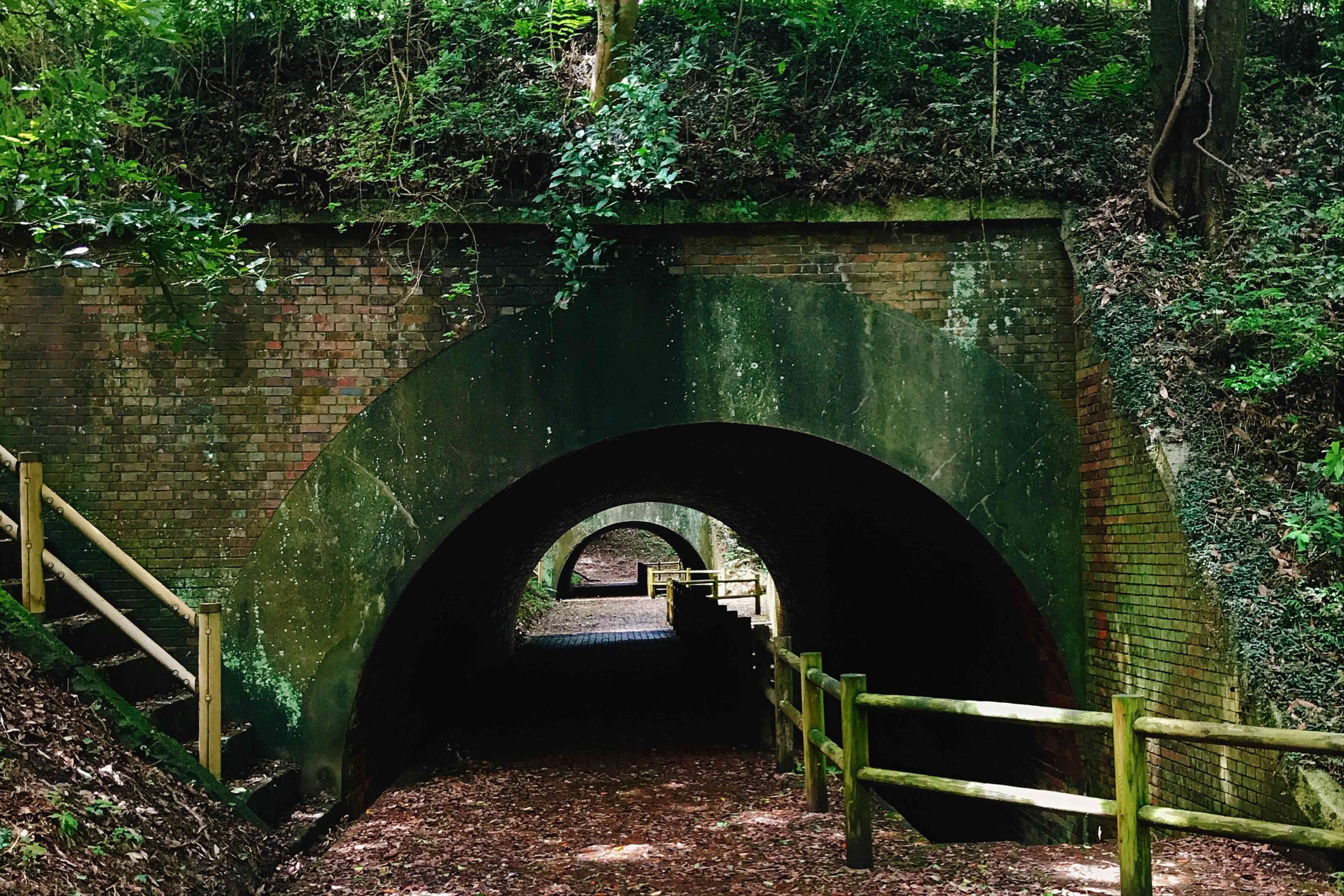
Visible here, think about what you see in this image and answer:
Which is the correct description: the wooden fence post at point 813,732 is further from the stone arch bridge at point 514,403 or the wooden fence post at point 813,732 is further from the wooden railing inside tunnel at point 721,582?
the wooden railing inside tunnel at point 721,582

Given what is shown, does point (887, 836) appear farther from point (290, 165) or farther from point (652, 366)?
point (290, 165)

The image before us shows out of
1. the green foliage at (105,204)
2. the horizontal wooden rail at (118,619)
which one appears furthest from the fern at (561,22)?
the horizontal wooden rail at (118,619)

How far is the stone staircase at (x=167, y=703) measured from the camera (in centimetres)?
608

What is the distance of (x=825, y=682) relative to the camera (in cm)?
614

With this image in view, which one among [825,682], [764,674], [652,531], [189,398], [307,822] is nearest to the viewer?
[825,682]

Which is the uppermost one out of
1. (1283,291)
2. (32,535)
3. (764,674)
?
(1283,291)

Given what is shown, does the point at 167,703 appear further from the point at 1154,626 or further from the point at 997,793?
the point at 1154,626

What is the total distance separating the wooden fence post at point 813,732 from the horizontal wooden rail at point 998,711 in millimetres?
1005

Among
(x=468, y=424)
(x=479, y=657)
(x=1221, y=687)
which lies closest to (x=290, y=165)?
(x=468, y=424)

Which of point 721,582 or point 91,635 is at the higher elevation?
point 91,635

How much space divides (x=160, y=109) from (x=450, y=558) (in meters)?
3.91

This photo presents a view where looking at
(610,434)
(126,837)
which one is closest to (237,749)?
(126,837)

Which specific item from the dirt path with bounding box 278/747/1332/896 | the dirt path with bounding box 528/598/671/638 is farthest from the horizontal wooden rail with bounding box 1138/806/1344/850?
the dirt path with bounding box 528/598/671/638

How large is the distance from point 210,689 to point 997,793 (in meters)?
4.30
